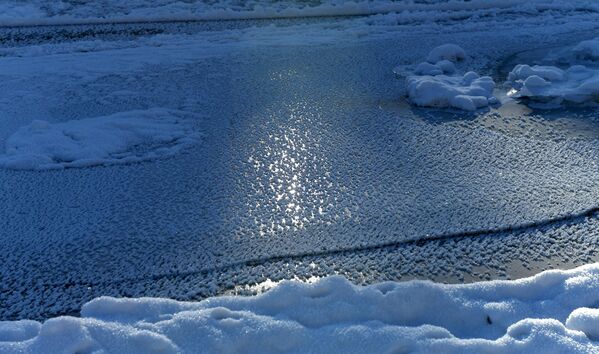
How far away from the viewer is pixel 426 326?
1.55m

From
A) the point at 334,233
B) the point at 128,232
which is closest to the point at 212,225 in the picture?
the point at 128,232

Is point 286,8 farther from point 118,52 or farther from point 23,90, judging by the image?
point 23,90

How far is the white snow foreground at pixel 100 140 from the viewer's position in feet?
8.27

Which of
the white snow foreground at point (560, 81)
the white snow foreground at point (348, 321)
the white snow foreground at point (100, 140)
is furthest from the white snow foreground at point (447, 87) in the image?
the white snow foreground at point (348, 321)

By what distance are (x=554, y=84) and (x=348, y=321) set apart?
2156mm

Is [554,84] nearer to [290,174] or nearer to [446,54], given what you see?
[446,54]

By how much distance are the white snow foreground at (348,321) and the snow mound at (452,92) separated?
1.29 m

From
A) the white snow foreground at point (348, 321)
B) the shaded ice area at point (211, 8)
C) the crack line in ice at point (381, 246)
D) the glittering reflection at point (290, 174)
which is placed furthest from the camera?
the shaded ice area at point (211, 8)

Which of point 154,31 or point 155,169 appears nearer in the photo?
point 155,169

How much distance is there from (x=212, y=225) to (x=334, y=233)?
→ 42cm

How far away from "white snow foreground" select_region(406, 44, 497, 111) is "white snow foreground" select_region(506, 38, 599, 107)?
160mm

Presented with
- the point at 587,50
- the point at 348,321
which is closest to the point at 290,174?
the point at 348,321

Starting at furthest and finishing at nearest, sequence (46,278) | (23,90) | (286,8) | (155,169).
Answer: (286,8) < (23,90) < (155,169) < (46,278)

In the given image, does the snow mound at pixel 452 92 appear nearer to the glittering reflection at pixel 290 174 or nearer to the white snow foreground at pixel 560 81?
the white snow foreground at pixel 560 81
